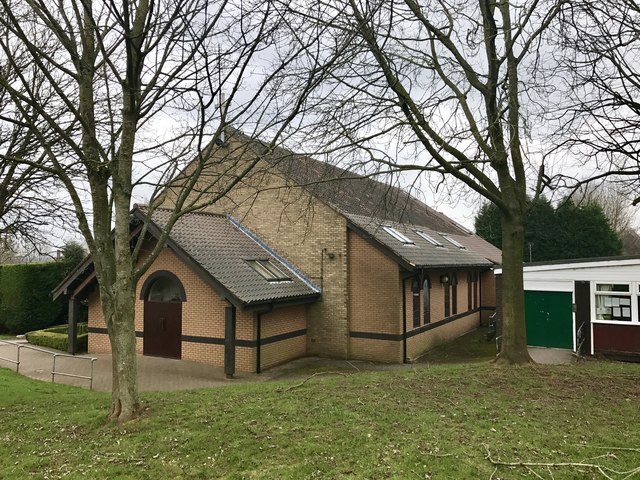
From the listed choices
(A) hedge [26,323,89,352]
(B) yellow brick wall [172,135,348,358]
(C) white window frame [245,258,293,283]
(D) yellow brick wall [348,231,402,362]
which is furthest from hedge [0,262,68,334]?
(D) yellow brick wall [348,231,402,362]

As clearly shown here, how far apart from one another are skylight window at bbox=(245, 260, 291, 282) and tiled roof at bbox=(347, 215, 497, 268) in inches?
114

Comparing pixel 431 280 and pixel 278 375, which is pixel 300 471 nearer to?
pixel 278 375

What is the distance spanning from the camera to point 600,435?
5.37 m

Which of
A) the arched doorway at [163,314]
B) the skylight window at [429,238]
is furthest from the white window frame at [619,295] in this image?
the arched doorway at [163,314]

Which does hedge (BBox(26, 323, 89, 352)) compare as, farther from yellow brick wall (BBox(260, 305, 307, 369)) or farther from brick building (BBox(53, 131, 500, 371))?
yellow brick wall (BBox(260, 305, 307, 369))

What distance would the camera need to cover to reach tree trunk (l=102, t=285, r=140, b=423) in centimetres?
656

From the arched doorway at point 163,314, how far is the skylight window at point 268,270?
2414mm

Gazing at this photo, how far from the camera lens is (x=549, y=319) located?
15.7 metres

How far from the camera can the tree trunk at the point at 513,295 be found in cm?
962

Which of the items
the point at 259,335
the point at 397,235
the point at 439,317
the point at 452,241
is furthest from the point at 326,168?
the point at 452,241

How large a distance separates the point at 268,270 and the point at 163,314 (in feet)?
11.6

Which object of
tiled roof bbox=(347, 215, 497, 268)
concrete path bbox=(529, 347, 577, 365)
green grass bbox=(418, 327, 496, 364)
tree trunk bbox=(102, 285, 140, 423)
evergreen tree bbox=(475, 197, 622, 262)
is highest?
evergreen tree bbox=(475, 197, 622, 262)

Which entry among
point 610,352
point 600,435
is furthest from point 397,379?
point 610,352

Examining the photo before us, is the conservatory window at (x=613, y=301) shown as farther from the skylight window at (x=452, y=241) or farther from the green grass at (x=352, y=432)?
the skylight window at (x=452, y=241)
